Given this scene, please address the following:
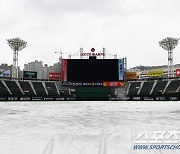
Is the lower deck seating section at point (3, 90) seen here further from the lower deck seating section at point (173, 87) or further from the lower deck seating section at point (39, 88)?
the lower deck seating section at point (173, 87)

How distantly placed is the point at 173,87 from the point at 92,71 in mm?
25001

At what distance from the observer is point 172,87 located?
2820 inches

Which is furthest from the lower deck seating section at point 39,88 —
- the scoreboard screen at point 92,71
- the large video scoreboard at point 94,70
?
the scoreboard screen at point 92,71

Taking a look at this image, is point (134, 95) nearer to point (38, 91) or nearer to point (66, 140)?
point (38, 91)

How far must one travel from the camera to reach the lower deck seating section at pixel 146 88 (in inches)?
2837

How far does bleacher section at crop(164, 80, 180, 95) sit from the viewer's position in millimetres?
68750

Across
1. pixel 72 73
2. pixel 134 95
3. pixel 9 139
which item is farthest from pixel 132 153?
pixel 134 95

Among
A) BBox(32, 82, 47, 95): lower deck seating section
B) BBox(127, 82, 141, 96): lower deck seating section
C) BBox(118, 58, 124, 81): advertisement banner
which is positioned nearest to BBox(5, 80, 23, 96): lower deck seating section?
BBox(32, 82, 47, 95): lower deck seating section

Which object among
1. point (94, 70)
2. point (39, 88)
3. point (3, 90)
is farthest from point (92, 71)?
point (3, 90)

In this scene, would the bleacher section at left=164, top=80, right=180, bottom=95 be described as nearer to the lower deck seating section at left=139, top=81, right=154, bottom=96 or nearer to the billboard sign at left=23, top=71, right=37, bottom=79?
the lower deck seating section at left=139, top=81, right=154, bottom=96

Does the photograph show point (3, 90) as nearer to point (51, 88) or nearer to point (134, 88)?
point (51, 88)

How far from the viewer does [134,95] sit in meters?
69.7

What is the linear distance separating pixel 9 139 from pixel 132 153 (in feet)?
19.0

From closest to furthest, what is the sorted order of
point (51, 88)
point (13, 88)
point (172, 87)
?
point (172, 87), point (13, 88), point (51, 88)
